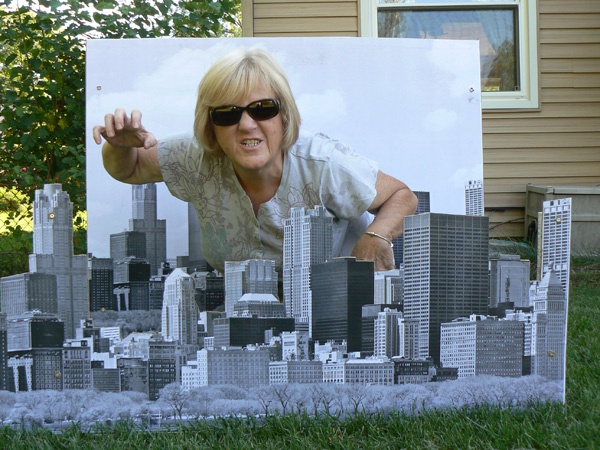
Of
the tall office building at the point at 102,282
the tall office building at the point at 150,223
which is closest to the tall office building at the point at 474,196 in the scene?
the tall office building at the point at 150,223

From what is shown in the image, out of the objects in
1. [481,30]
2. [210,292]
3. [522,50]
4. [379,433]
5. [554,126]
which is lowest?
[379,433]

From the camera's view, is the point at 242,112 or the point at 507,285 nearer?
the point at 242,112

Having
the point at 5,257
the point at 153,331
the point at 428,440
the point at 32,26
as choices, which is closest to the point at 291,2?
the point at 32,26

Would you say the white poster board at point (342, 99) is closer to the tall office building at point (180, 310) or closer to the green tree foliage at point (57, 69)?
the tall office building at point (180, 310)

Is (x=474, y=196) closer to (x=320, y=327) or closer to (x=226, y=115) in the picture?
(x=320, y=327)

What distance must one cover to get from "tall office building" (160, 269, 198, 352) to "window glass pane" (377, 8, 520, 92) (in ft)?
12.4

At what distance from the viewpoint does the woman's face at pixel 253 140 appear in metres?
2.39

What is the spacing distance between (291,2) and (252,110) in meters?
3.48

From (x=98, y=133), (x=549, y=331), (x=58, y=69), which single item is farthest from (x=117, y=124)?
(x=58, y=69)

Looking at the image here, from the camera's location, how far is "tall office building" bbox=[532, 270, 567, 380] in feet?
8.19

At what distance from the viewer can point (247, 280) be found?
2.47 meters

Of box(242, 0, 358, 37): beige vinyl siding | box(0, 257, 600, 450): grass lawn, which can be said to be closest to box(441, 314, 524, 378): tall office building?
box(0, 257, 600, 450): grass lawn

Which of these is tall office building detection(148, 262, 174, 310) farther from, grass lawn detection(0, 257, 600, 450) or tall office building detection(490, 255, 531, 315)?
tall office building detection(490, 255, 531, 315)

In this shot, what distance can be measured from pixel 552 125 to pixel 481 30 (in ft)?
2.81
